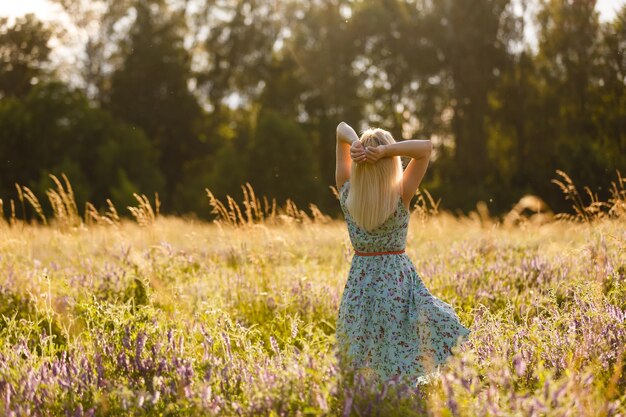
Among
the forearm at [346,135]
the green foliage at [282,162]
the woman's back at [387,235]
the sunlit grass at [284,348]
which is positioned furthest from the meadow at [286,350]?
the green foliage at [282,162]

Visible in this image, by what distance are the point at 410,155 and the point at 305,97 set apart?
27981mm

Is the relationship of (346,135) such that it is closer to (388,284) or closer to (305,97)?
(388,284)

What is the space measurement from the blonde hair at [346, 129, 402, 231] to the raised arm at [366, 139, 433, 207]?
0.08 meters

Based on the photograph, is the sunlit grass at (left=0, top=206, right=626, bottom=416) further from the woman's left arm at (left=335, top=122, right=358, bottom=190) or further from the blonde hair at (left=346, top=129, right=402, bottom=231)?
the woman's left arm at (left=335, top=122, right=358, bottom=190)

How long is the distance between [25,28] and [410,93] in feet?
57.3

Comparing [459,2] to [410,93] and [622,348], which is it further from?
[622,348]

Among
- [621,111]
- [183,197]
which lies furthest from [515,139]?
[183,197]

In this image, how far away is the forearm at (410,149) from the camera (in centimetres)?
367

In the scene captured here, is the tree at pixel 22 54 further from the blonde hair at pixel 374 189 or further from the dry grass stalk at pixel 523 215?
the blonde hair at pixel 374 189

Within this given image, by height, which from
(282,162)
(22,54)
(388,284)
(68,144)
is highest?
(22,54)

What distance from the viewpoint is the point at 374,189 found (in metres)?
3.78

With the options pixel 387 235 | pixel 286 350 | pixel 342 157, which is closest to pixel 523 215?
pixel 342 157

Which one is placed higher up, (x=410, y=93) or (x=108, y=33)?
(x=108, y=33)

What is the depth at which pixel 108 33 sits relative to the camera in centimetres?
2925
